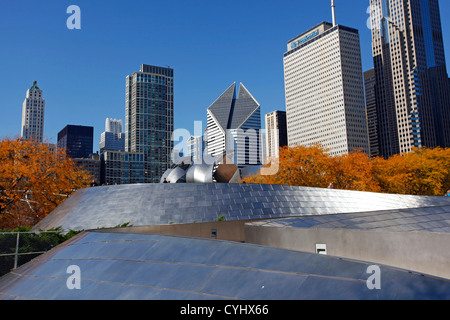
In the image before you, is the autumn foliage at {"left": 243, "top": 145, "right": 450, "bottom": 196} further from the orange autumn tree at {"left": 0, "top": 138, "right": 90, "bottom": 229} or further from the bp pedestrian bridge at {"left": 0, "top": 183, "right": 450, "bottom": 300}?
the bp pedestrian bridge at {"left": 0, "top": 183, "right": 450, "bottom": 300}

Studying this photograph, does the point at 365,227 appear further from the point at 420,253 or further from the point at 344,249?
the point at 420,253

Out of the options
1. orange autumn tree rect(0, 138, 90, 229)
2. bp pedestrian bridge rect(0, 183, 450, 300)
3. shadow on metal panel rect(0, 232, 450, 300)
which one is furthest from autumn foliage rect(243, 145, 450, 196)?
shadow on metal panel rect(0, 232, 450, 300)

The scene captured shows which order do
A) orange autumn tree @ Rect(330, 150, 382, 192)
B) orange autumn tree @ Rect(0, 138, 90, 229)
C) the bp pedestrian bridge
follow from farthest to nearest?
orange autumn tree @ Rect(330, 150, 382, 192) → orange autumn tree @ Rect(0, 138, 90, 229) → the bp pedestrian bridge

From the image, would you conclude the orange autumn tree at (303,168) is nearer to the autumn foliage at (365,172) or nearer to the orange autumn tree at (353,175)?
the autumn foliage at (365,172)

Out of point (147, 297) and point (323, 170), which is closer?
point (147, 297)

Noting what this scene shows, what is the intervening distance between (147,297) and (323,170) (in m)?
42.1

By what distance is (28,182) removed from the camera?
104 ft

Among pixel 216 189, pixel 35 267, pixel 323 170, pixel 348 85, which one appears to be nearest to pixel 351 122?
pixel 348 85

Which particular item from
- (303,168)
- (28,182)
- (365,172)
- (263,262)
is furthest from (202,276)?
(365,172)

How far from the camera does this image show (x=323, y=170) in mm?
46375

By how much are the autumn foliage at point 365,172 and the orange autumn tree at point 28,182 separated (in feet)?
88.8

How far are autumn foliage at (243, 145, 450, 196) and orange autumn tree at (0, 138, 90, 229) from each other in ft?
88.8

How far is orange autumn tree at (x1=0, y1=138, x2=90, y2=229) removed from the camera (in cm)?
3016
